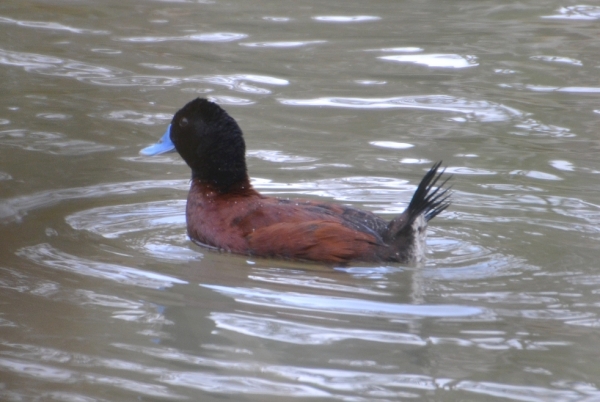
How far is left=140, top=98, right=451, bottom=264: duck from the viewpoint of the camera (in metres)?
5.00

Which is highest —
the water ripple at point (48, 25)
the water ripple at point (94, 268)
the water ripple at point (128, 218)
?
the water ripple at point (48, 25)

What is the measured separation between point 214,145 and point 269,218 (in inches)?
27.6

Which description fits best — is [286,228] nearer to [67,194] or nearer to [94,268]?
[94,268]

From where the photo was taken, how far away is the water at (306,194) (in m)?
3.74

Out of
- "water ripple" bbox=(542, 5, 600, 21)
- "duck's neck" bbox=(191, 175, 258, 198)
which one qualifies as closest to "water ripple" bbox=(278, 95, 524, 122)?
"duck's neck" bbox=(191, 175, 258, 198)

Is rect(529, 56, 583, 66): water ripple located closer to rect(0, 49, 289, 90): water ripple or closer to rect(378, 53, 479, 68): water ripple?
rect(378, 53, 479, 68): water ripple

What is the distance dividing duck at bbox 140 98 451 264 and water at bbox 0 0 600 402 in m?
0.12

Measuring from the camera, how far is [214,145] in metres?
5.59

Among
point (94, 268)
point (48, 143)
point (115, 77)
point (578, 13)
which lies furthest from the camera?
point (578, 13)

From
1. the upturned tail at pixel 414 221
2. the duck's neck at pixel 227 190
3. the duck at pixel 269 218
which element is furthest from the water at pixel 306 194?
the duck's neck at pixel 227 190

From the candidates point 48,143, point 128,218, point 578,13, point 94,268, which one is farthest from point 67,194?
point 578,13

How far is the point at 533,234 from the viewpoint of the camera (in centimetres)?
554

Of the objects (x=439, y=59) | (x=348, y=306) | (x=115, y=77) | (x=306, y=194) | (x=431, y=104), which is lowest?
(x=348, y=306)

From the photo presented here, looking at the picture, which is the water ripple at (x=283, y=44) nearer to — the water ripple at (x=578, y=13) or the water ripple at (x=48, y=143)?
the water ripple at (x=578, y=13)
